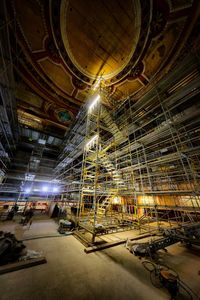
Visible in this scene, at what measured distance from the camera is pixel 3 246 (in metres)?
2.92

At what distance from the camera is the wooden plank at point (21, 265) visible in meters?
2.48

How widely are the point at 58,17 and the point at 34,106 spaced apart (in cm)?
637

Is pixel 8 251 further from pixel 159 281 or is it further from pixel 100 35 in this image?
pixel 100 35

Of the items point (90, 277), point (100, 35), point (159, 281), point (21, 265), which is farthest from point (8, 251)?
point (100, 35)

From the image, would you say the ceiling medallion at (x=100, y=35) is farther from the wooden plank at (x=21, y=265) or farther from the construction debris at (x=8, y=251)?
the wooden plank at (x=21, y=265)

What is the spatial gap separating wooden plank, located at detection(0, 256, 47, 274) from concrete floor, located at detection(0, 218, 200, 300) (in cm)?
9

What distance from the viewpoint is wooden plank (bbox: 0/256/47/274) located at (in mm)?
2483

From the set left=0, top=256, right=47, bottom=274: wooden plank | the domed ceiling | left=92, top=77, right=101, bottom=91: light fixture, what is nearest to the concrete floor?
left=0, top=256, right=47, bottom=274: wooden plank

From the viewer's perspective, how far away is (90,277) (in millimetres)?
2479

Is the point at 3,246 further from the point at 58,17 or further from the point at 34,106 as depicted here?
the point at 34,106

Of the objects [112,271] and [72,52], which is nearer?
[112,271]

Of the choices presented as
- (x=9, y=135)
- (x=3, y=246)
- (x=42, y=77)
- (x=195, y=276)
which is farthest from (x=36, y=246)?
(x=42, y=77)

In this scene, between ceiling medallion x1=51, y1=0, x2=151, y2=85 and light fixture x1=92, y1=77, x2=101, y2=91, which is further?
light fixture x1=92, y1=77, x2=101, y2=91

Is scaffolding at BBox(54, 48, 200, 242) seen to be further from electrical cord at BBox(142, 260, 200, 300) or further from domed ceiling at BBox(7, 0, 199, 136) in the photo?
electrical cord at BBox(142, 260, 200, 300)
